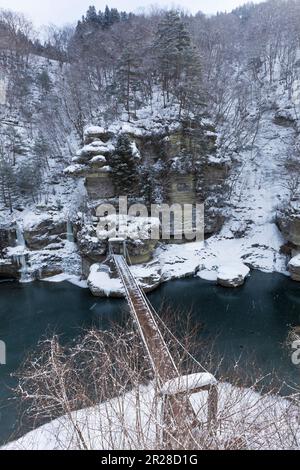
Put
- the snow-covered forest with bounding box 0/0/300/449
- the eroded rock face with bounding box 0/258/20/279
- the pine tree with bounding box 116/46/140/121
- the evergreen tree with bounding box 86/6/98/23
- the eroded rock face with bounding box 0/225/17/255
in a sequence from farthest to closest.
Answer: the evergreen tree with bounding box 86/6/98/23
the pine tree with bounding box 116/46/140/121
the eroded rock face with bounding box 0/225/17/255
the snow-covered forest with bounding box 0/0/300/449
the eroded rock face with bounding box 0/258/20/279

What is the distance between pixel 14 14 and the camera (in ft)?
127

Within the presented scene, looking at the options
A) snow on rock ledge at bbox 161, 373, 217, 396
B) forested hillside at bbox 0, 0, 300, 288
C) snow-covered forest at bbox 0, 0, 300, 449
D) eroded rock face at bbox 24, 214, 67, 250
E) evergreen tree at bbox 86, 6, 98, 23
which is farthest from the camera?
evergreen tree at bbox 86, 6, 98, 23

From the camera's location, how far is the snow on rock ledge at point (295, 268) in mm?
17328

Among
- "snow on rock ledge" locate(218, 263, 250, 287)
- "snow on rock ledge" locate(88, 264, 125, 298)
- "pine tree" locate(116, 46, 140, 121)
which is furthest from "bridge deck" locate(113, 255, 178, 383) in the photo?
"pine tree" locate(116, 46, 140, 121)

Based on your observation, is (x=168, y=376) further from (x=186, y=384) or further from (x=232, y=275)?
(x=232, y=275)

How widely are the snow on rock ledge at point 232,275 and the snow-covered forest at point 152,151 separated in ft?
0.33

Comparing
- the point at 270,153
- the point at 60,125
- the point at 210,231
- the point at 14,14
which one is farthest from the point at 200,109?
the point at 14,14

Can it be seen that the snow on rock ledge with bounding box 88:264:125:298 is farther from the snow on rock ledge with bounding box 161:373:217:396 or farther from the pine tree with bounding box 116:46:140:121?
the pine tree with bounding box 116:46:140:121

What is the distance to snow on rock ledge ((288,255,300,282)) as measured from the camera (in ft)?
56.9

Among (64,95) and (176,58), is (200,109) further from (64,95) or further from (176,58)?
(64,95)

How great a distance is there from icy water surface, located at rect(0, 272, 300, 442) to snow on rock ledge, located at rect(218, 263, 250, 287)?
1.27 ft

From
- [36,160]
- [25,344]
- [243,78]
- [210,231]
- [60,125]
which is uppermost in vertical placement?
[243,78]

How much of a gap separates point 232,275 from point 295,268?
12.5ft
